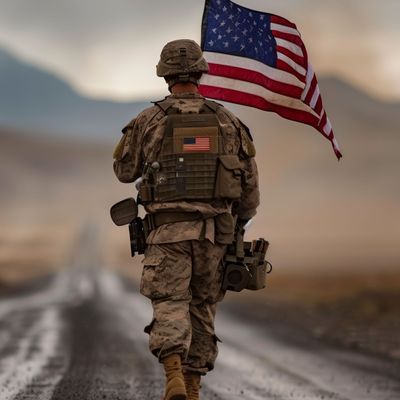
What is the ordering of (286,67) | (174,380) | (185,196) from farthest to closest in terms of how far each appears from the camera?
(286,67) < (185,196) < (174,380)

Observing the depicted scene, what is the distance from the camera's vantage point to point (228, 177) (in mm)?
6105

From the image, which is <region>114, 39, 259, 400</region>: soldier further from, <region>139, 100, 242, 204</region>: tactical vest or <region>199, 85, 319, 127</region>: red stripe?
<region>199, 85, 319, 127</region>: red stripe

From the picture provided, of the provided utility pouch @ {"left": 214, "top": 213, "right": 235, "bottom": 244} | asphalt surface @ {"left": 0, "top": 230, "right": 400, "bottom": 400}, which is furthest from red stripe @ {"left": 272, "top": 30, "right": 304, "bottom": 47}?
utility pouch @ {"left": 214, "top": 213, "right": 235, "bottom": 244}

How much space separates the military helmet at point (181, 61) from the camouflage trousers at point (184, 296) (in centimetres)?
99

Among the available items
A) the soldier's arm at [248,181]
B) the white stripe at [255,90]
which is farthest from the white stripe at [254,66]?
the soldier's arm at [248,181]

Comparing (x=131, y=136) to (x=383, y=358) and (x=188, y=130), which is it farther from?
(x=383, y=358)

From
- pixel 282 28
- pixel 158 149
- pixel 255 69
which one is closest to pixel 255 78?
pixel 255 69

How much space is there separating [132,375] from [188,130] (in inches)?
130

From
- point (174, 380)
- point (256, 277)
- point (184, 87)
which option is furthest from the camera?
point (256, 277)

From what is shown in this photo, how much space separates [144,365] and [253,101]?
2614 millimetres

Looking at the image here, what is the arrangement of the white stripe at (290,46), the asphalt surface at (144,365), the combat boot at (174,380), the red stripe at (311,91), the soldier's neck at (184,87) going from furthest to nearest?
the white stripe at (290,46)
the red stripe at (311,91)
the asphalt surface at (144,365)
the soldier's neck at (184,87)
the combat boot at (174,380)

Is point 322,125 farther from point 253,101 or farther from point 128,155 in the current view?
point 128,155

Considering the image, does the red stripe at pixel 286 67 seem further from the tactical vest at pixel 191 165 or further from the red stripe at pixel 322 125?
the tactical vest at pixel 191 165

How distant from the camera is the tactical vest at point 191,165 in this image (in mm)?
6082
